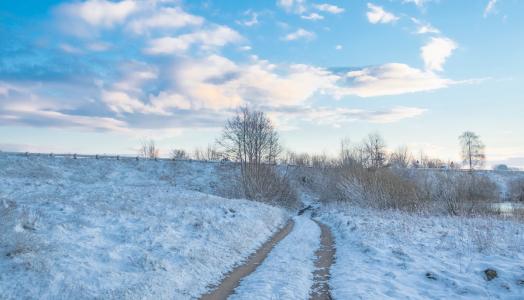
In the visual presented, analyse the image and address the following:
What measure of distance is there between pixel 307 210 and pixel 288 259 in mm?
29863

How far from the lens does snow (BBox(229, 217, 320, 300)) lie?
27.9ft

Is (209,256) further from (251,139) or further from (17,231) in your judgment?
(251,139)

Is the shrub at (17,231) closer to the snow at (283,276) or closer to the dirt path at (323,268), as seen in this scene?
the snow at (283,276)

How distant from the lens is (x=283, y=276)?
1007cm

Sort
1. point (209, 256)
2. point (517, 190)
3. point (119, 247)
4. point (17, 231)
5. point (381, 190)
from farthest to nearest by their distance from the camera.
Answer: point (517, 190) → point (381, 190) → point (209, 256) → point (119, 247) → point (17, 231)

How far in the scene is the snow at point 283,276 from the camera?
8508 mm

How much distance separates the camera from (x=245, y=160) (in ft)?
166

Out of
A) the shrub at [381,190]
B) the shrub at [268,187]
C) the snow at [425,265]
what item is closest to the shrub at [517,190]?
the shrub at [381,190]

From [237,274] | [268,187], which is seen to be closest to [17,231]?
[237,274]

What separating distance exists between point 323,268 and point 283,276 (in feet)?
5.87

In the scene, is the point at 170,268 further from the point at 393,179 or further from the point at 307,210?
the point at 307,210

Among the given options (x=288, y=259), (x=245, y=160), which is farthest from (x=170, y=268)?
(x=245, y=160)

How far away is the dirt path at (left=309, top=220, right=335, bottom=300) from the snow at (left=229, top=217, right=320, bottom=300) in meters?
0.16

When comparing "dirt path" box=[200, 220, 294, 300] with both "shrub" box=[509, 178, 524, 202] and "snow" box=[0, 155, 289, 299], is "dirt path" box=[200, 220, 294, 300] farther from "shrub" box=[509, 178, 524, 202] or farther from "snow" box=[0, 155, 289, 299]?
"shrub" box=[509, 178, 524, 202]
